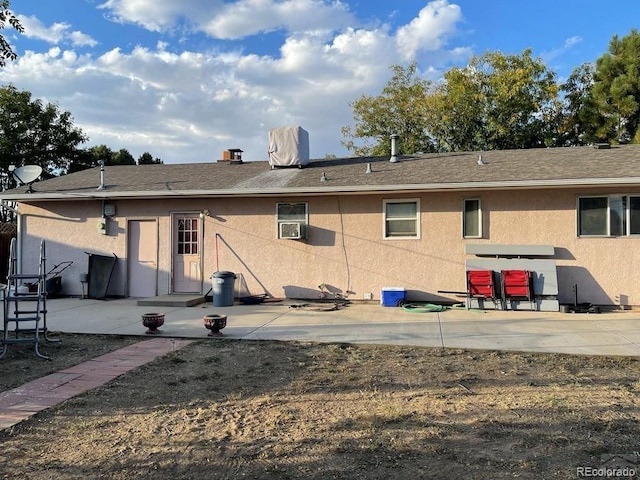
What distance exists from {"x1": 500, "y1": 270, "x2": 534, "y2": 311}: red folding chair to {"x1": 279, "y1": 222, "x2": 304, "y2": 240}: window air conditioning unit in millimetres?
4546

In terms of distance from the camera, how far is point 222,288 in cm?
1076

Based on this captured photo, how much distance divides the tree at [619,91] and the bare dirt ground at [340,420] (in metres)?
20.1

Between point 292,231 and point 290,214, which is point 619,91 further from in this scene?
point 292,231

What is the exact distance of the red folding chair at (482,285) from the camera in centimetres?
981

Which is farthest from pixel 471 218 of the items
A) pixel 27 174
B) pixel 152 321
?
pixel 27 174

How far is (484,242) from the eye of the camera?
34.2 feet

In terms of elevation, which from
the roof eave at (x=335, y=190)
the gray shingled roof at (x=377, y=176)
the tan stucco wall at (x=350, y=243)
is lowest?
the tan stucco wall at (x=350, y=243)

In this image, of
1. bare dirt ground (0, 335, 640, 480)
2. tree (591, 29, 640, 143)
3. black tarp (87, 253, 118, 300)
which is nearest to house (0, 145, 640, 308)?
black tarp (87, 253, 118, 300)

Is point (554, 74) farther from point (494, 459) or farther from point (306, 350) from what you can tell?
point (494, 459)

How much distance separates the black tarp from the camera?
11.9 metres

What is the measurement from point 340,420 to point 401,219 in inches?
291

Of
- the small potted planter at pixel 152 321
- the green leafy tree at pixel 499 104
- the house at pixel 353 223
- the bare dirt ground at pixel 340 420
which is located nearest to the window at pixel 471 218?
the house at pixel 353 223

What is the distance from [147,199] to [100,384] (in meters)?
7.84

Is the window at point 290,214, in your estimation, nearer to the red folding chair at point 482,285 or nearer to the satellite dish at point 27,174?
the red folding chair at point 482,285
